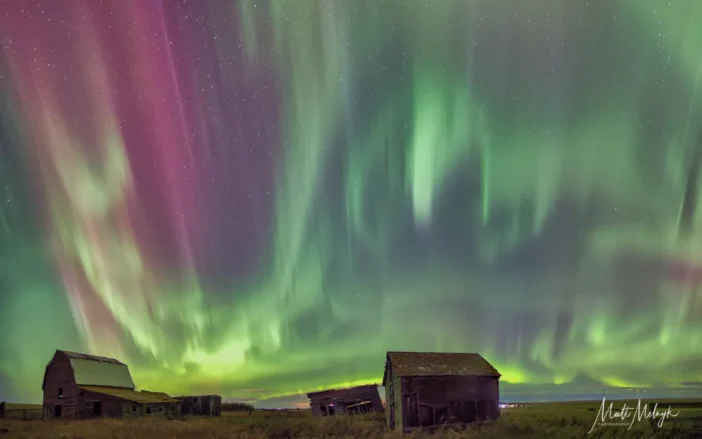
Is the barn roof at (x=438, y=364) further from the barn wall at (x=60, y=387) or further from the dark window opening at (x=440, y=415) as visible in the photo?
the barn wall at (x=60, y=387)

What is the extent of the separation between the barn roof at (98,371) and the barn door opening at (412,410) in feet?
136

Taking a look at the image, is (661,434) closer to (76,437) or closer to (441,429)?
(441,429)

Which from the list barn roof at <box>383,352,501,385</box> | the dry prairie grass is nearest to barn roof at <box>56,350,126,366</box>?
the dry prairie grass

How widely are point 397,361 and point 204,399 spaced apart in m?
34.3

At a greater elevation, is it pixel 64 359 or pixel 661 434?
pixel 64 359

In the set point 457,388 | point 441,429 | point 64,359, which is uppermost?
point 64,359

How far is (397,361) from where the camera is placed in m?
40.8

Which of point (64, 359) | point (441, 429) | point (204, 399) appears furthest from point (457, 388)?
point (64, 359)

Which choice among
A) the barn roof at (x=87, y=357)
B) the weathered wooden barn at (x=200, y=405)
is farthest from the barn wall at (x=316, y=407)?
the barn roof at (x=87, y=357)

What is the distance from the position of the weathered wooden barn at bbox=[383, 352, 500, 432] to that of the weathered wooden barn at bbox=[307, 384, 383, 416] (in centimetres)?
1167

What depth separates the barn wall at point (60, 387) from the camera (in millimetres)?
58416

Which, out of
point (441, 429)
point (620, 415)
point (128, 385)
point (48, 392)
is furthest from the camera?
point (128, 385)

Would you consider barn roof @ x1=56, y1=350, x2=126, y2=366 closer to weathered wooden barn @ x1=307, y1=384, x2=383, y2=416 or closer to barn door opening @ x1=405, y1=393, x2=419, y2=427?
weathered wooden barn @ x1=307, y1=384, x2=383, y2=416

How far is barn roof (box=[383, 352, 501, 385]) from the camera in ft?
130
